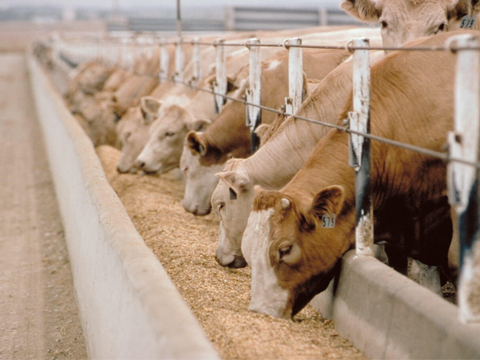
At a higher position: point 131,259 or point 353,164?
point 353,164

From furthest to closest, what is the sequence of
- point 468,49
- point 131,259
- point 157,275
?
point 131,259
point 157,275
point 468,49

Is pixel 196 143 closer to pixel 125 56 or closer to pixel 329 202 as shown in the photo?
pixel 329 202

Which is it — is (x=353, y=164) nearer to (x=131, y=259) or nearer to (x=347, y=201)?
(x=347, y=201)

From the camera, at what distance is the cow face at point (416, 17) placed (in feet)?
18.0

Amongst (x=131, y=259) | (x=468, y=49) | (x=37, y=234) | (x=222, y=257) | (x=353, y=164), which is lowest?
(x=37, y=234)

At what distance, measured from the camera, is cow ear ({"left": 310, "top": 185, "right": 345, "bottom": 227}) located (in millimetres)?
3494

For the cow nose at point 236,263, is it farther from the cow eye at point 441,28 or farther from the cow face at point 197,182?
the cow eye at point 441,28

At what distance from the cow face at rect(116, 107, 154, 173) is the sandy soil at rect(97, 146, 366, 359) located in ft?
5.37

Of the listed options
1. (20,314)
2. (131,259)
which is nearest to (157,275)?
(131,259)

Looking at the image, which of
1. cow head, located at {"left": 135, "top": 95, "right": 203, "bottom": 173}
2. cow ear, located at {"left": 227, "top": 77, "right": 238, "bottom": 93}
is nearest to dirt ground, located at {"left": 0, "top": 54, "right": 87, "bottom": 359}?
cow head, located at {"left": 135, "top": 95, "right": 203, "bottom": 173}

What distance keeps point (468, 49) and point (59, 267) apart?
14.6ft

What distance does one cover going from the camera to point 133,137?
9508mm

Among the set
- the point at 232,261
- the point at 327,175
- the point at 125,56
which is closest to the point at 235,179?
the point at 232,261

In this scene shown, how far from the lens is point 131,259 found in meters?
3.30
